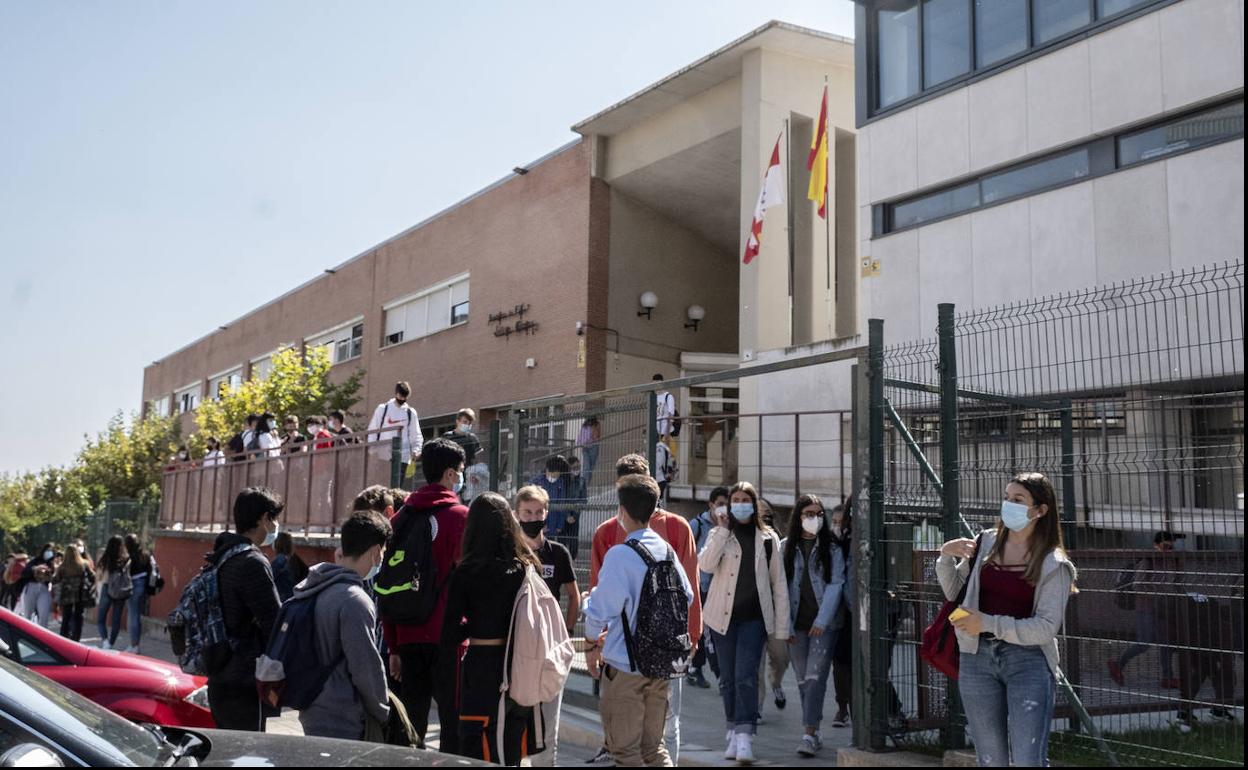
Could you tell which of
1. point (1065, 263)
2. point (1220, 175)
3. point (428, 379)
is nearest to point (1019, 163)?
point (1065, 263)

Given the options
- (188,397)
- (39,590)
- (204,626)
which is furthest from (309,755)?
(188,397)

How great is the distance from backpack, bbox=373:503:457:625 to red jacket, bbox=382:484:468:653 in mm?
Answer: 29

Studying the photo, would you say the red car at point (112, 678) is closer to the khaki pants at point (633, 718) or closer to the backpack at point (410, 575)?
the backpack at point (410, 575)

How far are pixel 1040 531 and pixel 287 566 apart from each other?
5.18 meters

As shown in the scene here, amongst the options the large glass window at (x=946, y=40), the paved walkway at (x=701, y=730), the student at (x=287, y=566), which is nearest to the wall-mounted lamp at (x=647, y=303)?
the large glass window at (x=946, y=40)

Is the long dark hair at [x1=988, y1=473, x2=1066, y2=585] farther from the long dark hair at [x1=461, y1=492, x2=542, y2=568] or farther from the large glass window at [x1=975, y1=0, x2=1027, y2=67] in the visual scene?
the large glass window at [x1=975, y1=0, x2=1027, y2=67]

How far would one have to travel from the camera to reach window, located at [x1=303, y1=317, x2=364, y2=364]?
32062 millimetres

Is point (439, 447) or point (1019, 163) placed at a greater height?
point (1019, 163)

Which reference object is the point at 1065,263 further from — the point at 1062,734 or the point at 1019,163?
the point at 1062,734

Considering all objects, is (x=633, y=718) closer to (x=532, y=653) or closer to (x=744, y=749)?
(x=532, y=653)

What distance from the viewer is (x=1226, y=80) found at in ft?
42.7

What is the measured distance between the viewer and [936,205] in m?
16.6

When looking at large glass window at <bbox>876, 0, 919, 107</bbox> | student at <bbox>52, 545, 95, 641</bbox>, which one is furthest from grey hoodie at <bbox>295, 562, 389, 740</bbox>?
student at <bbox>52, 545, 95, 641</bbox>

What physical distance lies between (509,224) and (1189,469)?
70.2 feet
